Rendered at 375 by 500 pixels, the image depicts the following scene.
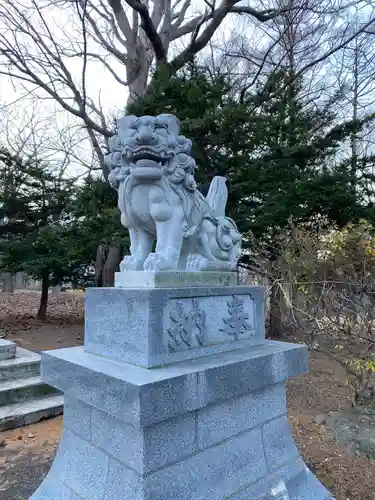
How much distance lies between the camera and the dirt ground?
106 inches

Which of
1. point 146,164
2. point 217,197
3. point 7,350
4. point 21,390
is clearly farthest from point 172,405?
point 7,350

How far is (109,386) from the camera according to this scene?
184cm

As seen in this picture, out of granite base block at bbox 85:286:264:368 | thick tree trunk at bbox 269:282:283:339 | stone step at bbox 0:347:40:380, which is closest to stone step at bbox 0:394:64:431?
stone step at bbox 0:347:40:380

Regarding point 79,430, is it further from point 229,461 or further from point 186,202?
point 186,202

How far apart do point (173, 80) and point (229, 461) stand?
558cm

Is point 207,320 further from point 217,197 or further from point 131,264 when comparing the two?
point 217,197

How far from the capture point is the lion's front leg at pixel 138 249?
2.43 metres

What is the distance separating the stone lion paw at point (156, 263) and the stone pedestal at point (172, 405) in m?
0.18

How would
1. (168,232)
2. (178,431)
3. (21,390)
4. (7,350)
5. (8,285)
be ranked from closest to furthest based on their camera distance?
1. (178,431)
2. (168,232)
3. (21,390)
4. (7,350)
5. (8,285)

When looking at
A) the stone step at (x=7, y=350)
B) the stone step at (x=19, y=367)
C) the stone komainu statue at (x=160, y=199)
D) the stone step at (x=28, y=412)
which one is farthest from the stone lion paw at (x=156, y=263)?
the stone step at (x=7, y=350)

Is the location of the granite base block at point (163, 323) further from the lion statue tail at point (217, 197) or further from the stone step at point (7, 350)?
the stone step at point (7, 350)

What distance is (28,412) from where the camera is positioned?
12.4 feet

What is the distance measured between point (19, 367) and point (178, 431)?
3167 mm

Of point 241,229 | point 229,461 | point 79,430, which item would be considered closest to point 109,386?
point 79,430
